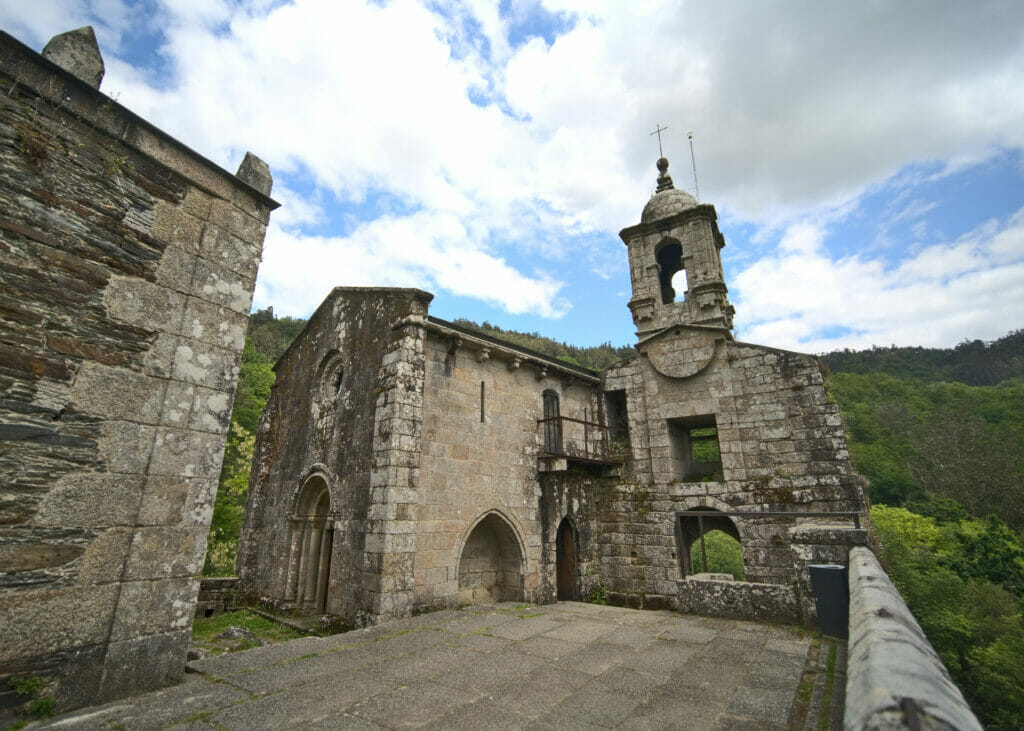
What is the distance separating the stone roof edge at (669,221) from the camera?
12766mm

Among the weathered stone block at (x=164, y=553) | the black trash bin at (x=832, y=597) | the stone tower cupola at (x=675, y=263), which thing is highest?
the stone tower cupola at (x=675, y=263)

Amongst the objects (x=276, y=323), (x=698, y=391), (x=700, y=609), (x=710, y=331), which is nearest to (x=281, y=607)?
(x=700, y=609)

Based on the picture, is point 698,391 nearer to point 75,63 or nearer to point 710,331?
point 710,331

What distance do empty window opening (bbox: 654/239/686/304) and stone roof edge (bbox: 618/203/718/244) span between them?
575 millimetres

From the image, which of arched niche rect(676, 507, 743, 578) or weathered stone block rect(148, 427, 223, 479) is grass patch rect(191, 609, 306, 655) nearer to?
weathered stone block rect(148, 427, 223, 479)

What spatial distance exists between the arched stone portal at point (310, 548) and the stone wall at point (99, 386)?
5890 mm

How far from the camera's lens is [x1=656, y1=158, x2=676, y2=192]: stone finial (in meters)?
14.9

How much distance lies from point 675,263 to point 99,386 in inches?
561

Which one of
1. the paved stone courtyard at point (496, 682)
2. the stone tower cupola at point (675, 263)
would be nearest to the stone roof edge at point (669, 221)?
the stone tower cupola at point (675, 263)

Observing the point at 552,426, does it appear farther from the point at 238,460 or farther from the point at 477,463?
the point at 238,460

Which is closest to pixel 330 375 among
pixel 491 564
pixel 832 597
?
pixel 491 564

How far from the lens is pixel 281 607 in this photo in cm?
978

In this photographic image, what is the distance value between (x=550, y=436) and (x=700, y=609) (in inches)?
200

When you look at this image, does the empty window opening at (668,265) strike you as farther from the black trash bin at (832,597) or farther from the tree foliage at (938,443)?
the tree foliage at (938,443)
